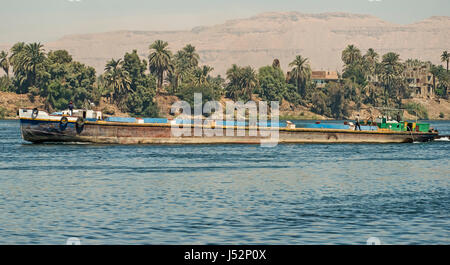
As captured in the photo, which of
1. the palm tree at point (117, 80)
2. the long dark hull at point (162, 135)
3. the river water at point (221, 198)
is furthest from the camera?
the palm tree at point (117, 80)

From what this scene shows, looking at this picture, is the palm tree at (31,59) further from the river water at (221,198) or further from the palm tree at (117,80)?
the river water at (221,198)

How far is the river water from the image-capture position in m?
24.8

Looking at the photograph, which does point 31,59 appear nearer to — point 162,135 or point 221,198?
point 162,135

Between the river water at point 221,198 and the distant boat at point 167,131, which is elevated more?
the distant boat at point 167,131

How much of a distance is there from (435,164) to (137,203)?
34.0 metres

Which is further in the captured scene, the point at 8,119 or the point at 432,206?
the point at 8,119

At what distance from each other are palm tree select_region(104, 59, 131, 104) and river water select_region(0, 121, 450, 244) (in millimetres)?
126881

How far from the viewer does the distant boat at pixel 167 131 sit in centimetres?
7094

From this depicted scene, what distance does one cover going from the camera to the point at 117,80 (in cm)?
19125

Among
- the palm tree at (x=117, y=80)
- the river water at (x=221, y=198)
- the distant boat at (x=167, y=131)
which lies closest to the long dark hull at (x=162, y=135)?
the distant boat at (x=167, y=131)

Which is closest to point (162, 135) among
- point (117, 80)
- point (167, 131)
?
point (167, 131)
